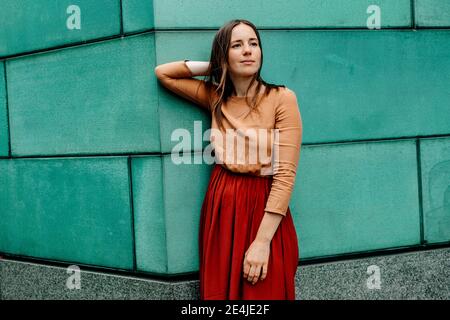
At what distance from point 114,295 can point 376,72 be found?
302 centimetres

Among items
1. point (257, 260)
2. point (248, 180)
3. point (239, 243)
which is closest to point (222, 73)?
point (248, 180)

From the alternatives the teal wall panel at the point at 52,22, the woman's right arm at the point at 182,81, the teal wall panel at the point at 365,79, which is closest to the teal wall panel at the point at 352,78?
the teal wall panel at the point at 365,79

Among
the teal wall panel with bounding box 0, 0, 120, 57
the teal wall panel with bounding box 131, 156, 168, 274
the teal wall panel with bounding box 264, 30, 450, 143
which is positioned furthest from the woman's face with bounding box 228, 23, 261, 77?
the teal wall panel with bounding box 0, 0, 120, 57

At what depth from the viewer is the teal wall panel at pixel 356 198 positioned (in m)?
4.66

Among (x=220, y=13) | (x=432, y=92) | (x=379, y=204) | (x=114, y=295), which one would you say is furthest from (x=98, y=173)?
(x=432, y=92)

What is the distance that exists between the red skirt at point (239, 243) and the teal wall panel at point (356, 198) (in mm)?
702

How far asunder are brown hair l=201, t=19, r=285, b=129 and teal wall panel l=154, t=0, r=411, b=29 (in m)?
0.45

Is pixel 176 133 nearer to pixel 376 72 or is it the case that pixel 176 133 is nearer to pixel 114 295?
pixel 114 295

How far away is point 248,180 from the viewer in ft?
12.8

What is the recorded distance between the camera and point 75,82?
4.77 m

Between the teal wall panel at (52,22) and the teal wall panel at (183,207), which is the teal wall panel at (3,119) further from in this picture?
the teal wall panel at (183,207)

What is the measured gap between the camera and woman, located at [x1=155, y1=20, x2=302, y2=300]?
3.75 metres

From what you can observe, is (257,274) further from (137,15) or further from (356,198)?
(137,15)

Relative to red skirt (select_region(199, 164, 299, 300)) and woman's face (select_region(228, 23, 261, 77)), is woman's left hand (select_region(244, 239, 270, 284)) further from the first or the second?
woman's face (select_region(228, 23, 261, 77))
